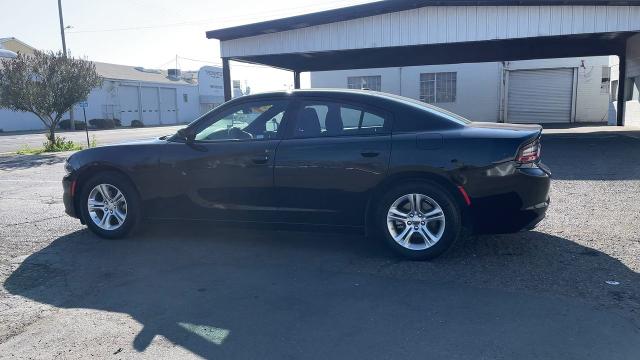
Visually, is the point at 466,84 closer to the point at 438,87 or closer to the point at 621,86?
the point at 438,87

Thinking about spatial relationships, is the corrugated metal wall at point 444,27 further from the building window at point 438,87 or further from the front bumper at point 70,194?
the building window at point 438,87


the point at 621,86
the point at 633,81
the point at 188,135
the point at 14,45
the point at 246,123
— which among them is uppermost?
the point at 14,45

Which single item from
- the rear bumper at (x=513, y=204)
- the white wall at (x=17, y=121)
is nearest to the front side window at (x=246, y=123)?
the rear bumper at (x=513, y=204)

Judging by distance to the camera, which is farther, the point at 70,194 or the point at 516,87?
the point at 516,87

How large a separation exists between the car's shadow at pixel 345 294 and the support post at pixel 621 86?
65.8ft

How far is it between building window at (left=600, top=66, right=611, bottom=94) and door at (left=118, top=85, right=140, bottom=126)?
39.7 meters

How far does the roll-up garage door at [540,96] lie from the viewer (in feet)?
95.2

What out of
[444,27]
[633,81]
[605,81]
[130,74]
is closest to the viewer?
[444,27]

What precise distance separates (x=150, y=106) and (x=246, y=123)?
50582mm

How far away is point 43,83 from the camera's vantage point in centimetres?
1898

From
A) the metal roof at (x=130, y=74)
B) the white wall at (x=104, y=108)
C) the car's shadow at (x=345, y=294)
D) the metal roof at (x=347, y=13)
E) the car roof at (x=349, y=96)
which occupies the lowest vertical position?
the car's shadow at (x=345, y=294)

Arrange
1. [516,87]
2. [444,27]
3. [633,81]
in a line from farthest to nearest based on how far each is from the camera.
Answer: [516,87] < [633,81] < [444,27]

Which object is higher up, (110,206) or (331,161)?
(331,161)

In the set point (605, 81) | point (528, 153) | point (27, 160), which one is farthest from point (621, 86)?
point (27, 160)
